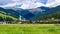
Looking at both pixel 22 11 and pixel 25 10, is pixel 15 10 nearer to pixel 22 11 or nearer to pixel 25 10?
pixel 22 11

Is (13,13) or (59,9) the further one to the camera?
(59,9)

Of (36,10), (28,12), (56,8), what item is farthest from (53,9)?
(28,12)

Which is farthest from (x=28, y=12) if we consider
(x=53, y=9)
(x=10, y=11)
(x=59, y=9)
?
(x=59, y=9)

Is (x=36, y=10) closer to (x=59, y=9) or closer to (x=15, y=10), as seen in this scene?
(x=15, y=10)

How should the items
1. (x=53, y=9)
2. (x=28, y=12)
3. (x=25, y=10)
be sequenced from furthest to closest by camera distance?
(x=53, y=9) < (x=28, y=12) < (x=25, y=10)

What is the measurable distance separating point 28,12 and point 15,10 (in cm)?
494

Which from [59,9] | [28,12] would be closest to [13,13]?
[28,12]

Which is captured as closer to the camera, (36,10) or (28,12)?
(28,12)

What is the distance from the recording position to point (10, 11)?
56125mm

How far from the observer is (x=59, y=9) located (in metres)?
69.6

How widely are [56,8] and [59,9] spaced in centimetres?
274

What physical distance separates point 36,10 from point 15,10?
7.16 meters

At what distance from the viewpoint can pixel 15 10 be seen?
57.5 metres

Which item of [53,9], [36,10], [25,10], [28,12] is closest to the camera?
[25,10]
